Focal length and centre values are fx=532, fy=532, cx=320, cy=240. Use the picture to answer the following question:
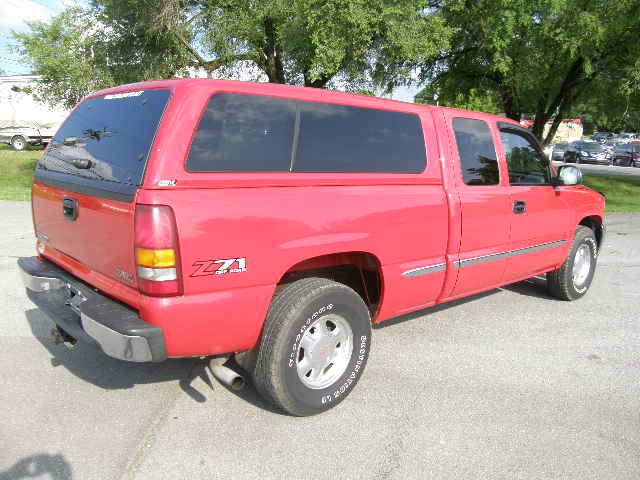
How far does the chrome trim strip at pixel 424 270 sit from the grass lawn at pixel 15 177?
1108 cm

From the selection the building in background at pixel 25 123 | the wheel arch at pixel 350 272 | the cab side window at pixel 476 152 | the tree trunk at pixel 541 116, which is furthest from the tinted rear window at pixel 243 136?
the building in background at pixel 25 123

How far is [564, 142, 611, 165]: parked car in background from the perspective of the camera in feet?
119

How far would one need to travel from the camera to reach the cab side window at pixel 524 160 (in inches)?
180

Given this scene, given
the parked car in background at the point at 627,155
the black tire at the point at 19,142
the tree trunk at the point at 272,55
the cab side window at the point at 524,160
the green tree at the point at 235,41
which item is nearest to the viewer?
the cab side window at the point at 524,160

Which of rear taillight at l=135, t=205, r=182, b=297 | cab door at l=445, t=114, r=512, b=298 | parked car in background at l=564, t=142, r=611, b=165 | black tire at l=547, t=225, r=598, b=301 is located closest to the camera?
rear taillight at l=135, t=205, r=182, b=297

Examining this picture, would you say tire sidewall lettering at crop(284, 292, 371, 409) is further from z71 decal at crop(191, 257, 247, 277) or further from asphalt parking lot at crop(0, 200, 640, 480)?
z71 decal at crop(191, 257, 247, 277)

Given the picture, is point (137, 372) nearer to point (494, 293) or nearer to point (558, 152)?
point (494, 293)

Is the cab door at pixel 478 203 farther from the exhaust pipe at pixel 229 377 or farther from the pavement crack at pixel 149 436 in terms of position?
the pavement crack at pixel 149 436

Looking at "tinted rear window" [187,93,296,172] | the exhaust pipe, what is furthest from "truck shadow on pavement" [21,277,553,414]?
"tinted rear window" [187,93,296,172]

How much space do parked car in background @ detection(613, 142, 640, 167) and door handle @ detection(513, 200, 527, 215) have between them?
119 ft

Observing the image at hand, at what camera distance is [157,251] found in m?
2.53

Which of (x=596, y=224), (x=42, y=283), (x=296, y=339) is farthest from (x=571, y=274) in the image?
(x=42, y=283)

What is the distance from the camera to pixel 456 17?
43.2 ft

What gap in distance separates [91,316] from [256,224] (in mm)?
971
